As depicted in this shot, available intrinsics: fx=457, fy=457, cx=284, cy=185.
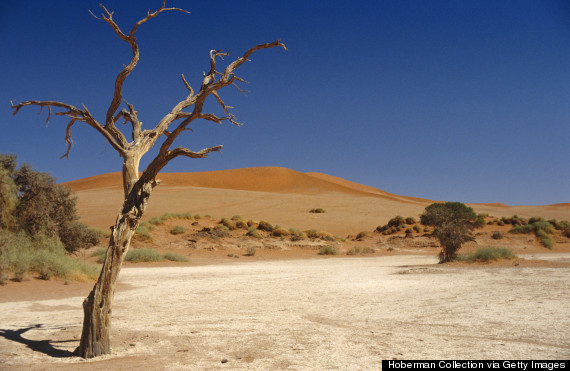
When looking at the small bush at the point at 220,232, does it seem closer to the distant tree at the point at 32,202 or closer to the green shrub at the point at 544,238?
the distant tree at the point at 32,202

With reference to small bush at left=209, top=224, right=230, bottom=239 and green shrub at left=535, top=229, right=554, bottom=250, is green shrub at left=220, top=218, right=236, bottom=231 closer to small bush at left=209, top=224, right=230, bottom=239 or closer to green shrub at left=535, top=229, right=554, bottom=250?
small bush at left=209, top=224, right=230, bottom=239

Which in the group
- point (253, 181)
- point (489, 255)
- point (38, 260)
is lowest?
point (489, 255)

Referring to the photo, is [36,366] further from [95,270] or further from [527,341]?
[95,270]

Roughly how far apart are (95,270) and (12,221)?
3205 mm

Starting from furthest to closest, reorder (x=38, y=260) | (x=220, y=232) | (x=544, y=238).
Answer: (x=544, y=238) → (x=220, y=232) → (x=38, y=260)

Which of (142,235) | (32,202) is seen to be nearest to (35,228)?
(32,202)

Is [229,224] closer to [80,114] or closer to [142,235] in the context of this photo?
[142,235]

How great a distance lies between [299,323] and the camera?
827 centimetres

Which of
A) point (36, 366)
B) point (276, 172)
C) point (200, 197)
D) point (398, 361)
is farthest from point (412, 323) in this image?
point (276, 172)

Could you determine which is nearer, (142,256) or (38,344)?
(38,344)


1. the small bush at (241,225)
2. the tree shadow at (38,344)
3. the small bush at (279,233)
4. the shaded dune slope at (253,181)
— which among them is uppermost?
the shaded dune slope at (253,181)

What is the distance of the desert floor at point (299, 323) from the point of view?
5.96m

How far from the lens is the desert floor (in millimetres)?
5961

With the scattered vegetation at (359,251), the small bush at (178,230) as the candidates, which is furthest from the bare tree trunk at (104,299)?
the small bush at (178,230)
